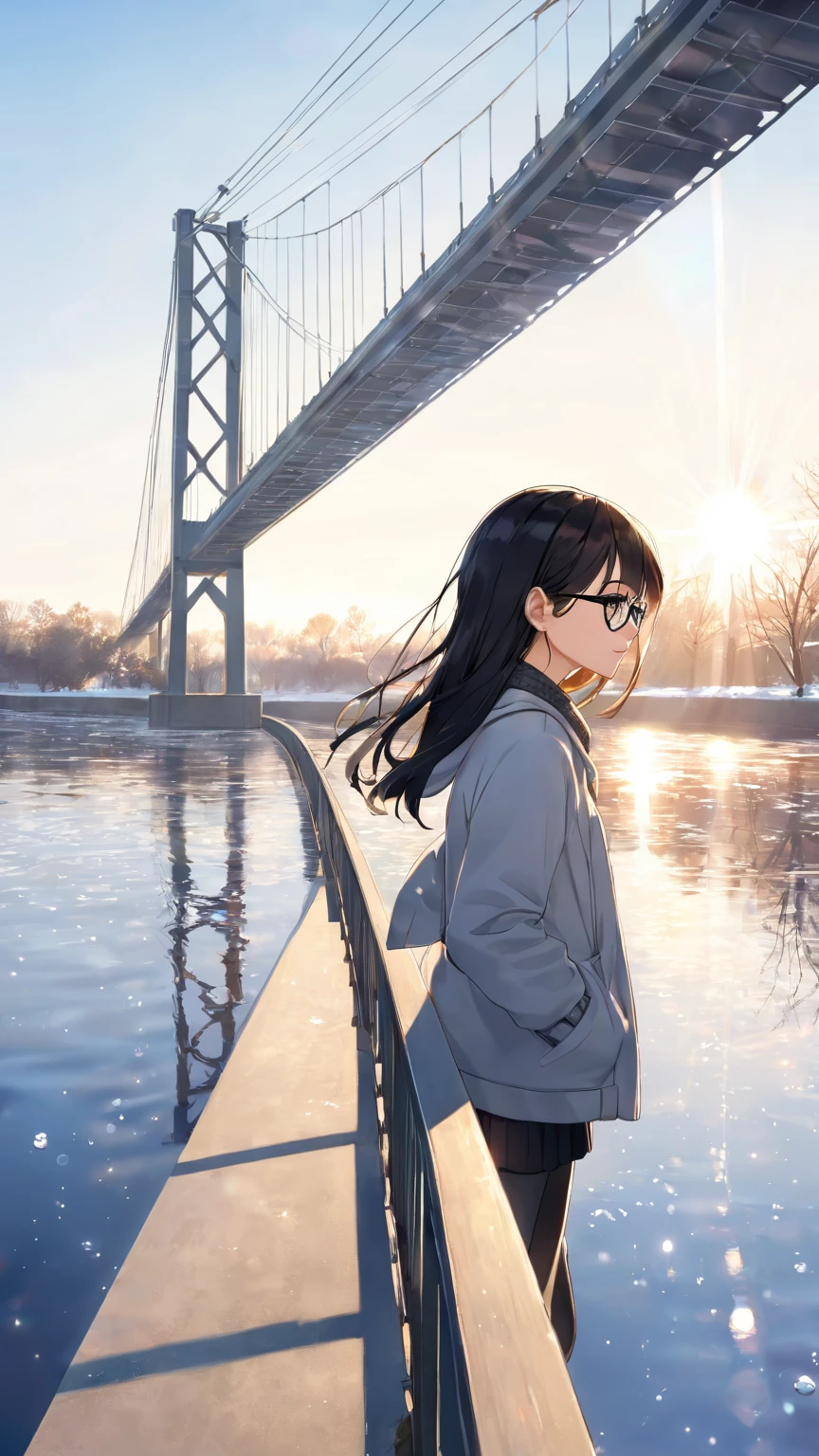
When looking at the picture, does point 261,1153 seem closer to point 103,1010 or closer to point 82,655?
point 103,1010

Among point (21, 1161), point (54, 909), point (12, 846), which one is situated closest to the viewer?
point (21, 1161)

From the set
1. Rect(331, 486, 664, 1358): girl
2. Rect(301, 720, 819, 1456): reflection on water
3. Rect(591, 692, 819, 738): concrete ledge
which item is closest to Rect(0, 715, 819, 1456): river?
Rect(301, 720, 819, 1456): reflection on water

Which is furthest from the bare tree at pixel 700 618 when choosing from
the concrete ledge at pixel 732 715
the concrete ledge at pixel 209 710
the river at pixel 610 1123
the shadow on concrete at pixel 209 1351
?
the shadow on concrete at pixel 209 1351

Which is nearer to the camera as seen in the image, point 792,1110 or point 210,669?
point 792,1110

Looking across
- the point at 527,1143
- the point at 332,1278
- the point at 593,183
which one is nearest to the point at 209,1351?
the point at 332,1278

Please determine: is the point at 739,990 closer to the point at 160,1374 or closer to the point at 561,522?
the point at 160,1374

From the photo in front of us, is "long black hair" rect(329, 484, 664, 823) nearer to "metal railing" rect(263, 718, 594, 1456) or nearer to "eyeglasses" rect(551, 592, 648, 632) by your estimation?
"eyeglasses" rect(551, 592, 648, 632)

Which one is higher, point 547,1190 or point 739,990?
point 547,1190

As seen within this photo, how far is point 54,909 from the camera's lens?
7.39m

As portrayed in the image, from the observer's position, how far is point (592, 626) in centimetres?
177

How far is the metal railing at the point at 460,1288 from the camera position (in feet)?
3.27

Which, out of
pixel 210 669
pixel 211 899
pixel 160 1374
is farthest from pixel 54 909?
pixel 210 669

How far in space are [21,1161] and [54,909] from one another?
4.01m

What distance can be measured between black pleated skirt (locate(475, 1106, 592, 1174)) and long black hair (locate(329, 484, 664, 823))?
50 centimetres
